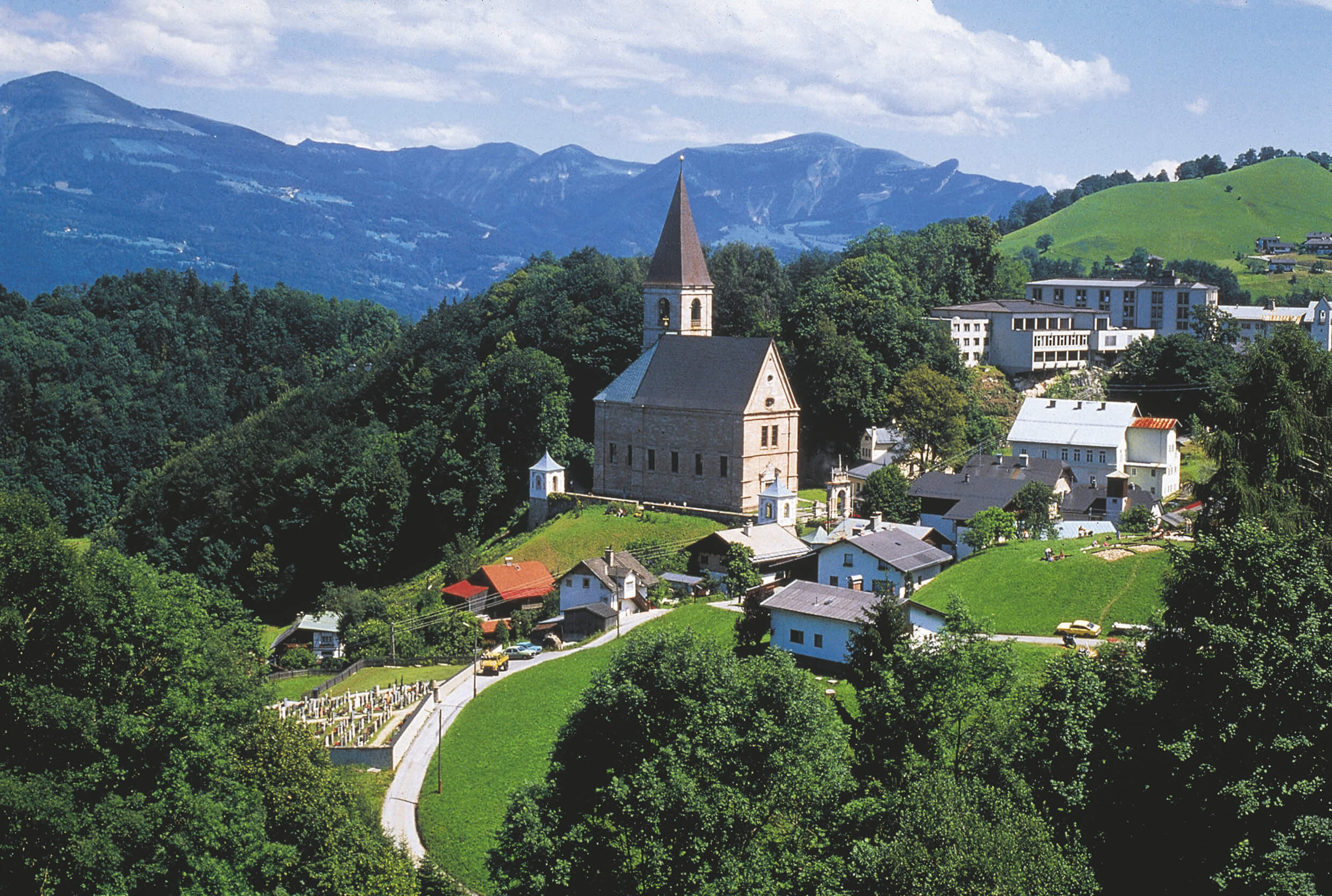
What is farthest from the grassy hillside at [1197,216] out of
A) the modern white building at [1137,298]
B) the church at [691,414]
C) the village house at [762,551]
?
the village house at [762,551]

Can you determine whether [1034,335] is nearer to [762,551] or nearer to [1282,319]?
[1282,319]

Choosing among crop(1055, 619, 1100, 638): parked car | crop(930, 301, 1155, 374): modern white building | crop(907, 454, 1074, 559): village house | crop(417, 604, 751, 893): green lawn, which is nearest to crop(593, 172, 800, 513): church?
crop(907, 454, 1074, 559): village house

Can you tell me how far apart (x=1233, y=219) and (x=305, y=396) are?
106 m

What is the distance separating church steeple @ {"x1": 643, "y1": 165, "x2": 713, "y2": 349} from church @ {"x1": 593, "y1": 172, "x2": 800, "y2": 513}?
6 cm

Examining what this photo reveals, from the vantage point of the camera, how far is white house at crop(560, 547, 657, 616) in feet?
157

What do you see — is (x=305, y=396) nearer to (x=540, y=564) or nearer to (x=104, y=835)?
(x=540, y=564)

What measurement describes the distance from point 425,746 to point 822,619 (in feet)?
36.5

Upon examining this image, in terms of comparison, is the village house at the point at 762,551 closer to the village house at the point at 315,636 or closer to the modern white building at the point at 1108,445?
the village house at the point at 315,636

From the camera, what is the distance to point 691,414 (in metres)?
60.4

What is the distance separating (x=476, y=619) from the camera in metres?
49.8

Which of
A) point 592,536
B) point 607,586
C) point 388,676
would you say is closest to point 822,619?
point 607,586

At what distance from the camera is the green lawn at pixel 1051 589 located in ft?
120

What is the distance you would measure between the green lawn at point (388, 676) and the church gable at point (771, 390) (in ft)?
65.0

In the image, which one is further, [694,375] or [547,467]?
[547,467]
